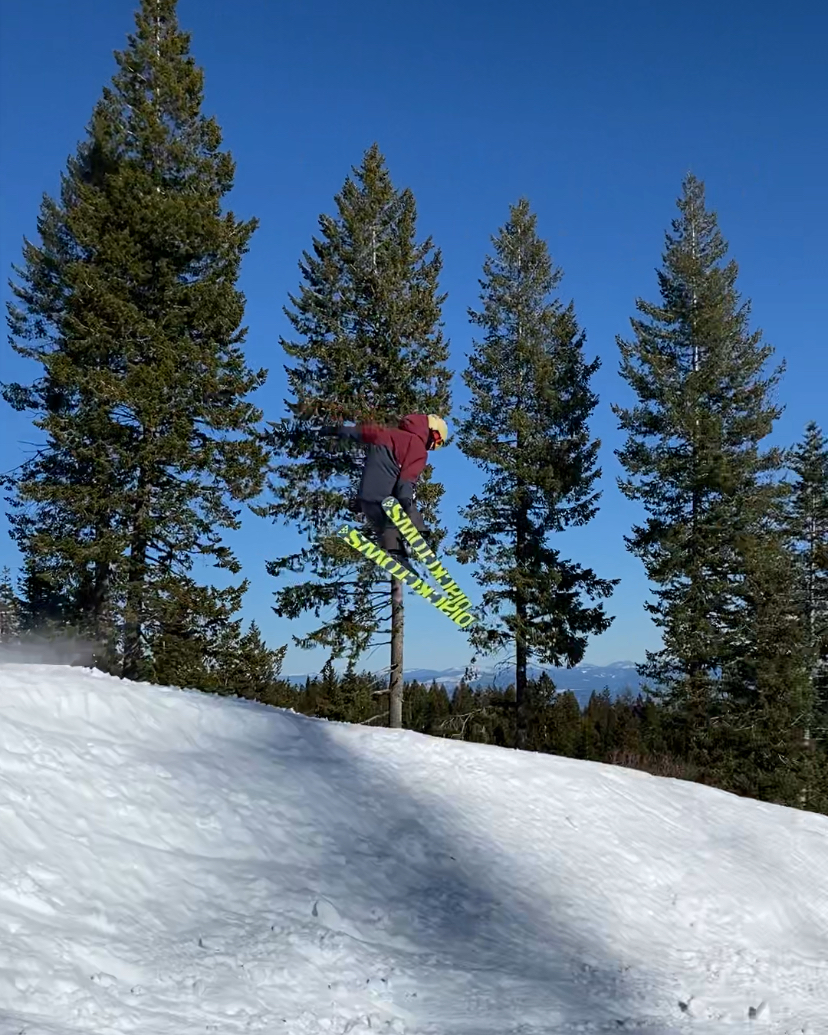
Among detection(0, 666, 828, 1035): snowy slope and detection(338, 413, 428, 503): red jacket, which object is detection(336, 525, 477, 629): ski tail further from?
detection(0, 666, 828, 1035): snowy slope

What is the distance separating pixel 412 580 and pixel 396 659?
18.6 feet

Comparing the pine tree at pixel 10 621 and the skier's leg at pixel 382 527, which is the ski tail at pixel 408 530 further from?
the pine tree at pixel 10 621

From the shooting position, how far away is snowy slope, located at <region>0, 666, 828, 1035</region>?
19.5 feet

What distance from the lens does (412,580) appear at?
14953 millimetres

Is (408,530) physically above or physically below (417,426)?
below

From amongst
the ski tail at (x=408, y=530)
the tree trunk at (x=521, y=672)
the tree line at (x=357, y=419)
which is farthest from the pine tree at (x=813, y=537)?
the ski tail at (x=408, y=530)

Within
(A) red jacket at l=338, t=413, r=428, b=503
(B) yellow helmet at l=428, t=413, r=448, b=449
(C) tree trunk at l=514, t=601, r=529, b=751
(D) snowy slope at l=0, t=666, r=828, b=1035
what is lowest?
(D) snowy slope at l=0, t=666, r=828, b=1035

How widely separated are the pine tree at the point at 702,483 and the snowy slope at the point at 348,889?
397 inches

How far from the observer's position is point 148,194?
66.0 ft

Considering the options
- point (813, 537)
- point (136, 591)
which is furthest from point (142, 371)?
point (813, 537)

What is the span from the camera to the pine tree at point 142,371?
714 inches

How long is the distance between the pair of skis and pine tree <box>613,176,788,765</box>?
9.68 m

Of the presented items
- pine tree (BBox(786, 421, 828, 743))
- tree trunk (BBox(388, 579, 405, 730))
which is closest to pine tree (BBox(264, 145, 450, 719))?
tree trunk (BBox(388, 579, 405, 730))

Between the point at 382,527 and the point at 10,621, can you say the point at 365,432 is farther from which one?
the point at 10,621
